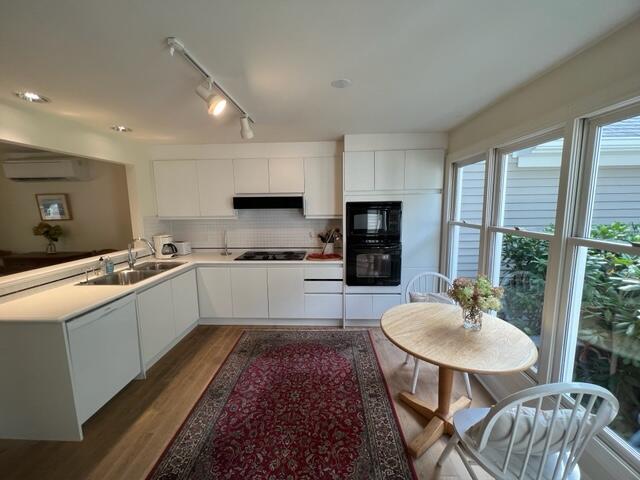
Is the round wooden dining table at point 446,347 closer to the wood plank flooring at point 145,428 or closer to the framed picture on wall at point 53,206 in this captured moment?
the wood plank flooring at point 145,428

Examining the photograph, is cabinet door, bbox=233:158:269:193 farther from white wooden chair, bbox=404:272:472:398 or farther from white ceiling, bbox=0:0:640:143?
white wooden chair, bbox=404:272:472:398

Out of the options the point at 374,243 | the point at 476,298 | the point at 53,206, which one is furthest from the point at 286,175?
the point at 53,206

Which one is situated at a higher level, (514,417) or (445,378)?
(514,417)

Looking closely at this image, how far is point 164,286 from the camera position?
257 centimetres

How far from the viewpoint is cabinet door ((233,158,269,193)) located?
3.29 m

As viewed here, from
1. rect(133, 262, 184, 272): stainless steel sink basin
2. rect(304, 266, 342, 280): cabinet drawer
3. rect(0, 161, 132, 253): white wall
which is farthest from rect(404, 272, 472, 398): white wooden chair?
rect(0, 161, 132, 253): white wall

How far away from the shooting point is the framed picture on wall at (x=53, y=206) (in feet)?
10.2

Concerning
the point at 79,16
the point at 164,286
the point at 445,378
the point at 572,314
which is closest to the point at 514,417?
the point at 445,378

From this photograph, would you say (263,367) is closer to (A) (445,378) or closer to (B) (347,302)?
(B) (347,302)

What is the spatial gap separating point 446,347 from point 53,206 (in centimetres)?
455

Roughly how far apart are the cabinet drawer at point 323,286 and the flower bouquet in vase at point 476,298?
1.64m

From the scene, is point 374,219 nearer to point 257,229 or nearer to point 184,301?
point 257,229

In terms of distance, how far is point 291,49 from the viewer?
133 cm

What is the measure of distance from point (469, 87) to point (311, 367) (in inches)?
105
